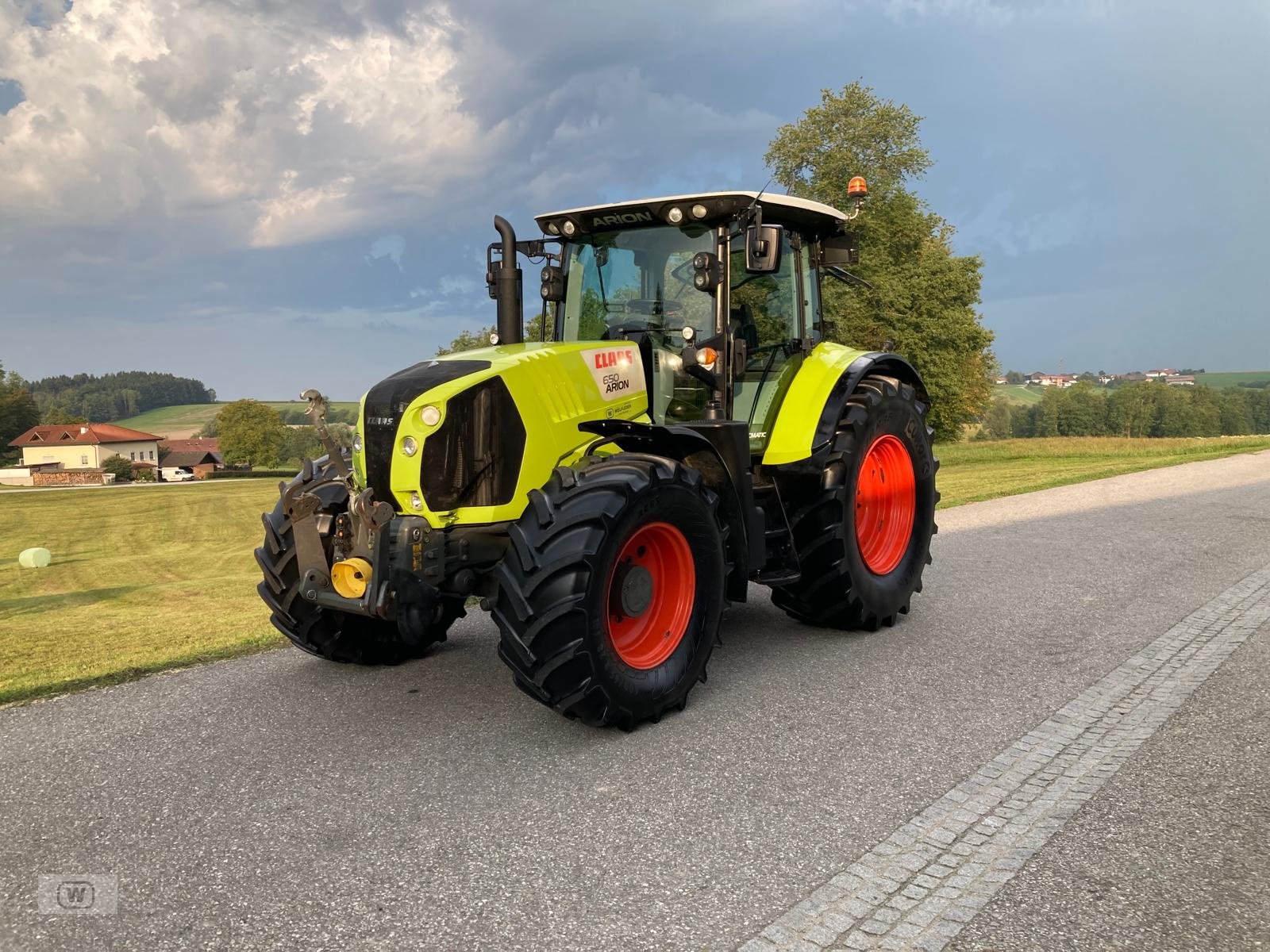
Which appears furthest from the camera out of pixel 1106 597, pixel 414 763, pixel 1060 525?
pixel 1060 525

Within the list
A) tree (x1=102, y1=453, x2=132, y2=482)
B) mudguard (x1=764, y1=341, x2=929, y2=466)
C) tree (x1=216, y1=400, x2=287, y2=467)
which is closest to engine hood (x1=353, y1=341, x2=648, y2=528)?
mudguard (x1=764, y1=341, x2=929, y2=466)

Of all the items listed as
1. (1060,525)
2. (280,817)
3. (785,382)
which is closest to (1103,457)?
(1060,525)

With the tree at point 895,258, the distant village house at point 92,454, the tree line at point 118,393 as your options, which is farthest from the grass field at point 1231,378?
the tree line at point 118,393

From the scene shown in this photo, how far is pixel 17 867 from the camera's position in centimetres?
320

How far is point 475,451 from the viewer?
453 cm

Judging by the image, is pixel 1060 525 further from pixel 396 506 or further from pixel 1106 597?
pixel 396 506

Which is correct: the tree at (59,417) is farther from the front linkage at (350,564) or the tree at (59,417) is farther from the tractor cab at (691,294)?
the tractor cab at (691,294)

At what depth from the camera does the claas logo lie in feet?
16.9

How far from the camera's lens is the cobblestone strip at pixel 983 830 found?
9.37 ft

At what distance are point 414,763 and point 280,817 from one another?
64 centimetres

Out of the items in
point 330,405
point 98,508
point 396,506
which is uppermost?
point 330,405

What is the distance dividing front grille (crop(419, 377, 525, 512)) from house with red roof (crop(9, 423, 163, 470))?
327 feet

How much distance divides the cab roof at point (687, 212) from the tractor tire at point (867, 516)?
48.5 inches

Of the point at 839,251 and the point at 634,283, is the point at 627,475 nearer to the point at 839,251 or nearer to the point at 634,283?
the point at 634,283
